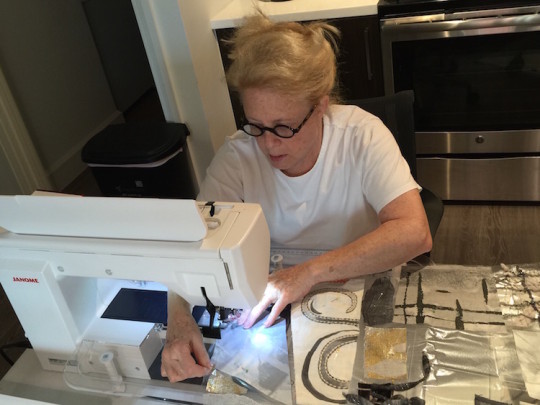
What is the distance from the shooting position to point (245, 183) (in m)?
1.49

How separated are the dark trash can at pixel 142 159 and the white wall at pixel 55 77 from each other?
1.03 m

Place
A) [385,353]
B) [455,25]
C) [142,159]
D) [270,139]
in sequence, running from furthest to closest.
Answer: [142,159], [455,25], [270,139], [385,353]

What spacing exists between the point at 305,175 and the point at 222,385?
613mm

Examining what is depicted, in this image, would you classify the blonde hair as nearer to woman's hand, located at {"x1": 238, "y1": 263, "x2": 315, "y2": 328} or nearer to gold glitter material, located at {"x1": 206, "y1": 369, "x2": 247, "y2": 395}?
woman's hand, located at {"x1": 238, "y1": 263, "x2": 315, "y2": 328}

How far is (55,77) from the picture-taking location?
3.45 meters

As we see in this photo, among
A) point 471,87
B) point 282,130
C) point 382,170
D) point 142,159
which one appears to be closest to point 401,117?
point 382,170

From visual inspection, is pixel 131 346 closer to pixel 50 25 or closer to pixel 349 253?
pixel 349 253

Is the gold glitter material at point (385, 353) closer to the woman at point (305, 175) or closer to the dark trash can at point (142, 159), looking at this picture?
the woman at point (305, 175)

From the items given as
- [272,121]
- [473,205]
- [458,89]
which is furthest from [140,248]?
[473,205]

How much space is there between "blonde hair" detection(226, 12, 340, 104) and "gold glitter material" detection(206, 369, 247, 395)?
629 millimetres

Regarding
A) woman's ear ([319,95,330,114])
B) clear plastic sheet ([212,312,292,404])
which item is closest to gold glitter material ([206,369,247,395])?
clear plastic sheet ([212,312,292,404])

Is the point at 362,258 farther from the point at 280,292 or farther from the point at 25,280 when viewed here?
the point at 25,280

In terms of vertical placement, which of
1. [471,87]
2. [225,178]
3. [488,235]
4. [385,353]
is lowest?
[488,235]

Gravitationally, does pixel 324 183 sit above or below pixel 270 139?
below
